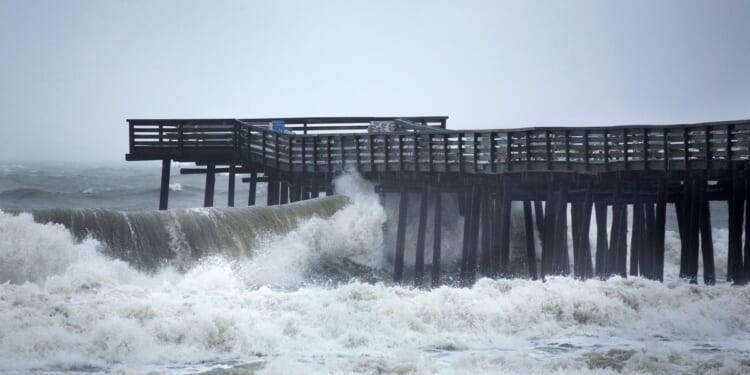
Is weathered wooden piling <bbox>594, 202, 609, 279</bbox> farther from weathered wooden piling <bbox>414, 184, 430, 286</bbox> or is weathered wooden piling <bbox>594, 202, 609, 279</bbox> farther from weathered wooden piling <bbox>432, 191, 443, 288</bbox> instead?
weathered wooden piling <bbox>414, 184, 430, 286</bbox>

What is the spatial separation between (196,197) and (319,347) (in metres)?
60.2

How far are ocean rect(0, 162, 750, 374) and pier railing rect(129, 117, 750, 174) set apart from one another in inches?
130

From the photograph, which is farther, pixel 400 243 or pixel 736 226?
pixel 400 243

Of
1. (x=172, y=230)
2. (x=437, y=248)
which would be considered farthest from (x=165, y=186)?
(x=172, y=230)

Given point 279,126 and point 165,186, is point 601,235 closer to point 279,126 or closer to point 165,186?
point 279,126

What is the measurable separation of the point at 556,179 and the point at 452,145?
11.6 ft

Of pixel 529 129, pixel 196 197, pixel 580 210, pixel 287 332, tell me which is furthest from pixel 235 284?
pixel 196 197

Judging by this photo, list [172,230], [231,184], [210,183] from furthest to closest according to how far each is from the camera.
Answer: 1. [231,184]
2. [210,183]
3. [172,230]

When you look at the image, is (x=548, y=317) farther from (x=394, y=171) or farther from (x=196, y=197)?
(x=196, y=197)

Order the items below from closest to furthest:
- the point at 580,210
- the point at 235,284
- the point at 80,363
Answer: the point at 80,363 < the point at 235,284 < the point at 580,210

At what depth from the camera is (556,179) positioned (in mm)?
28422

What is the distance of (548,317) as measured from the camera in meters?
23.1

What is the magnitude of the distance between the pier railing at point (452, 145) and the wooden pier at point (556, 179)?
31 mm

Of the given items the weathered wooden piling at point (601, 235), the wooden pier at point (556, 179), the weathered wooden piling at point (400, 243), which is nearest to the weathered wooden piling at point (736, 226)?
the wooden pier at point (556, 179)
